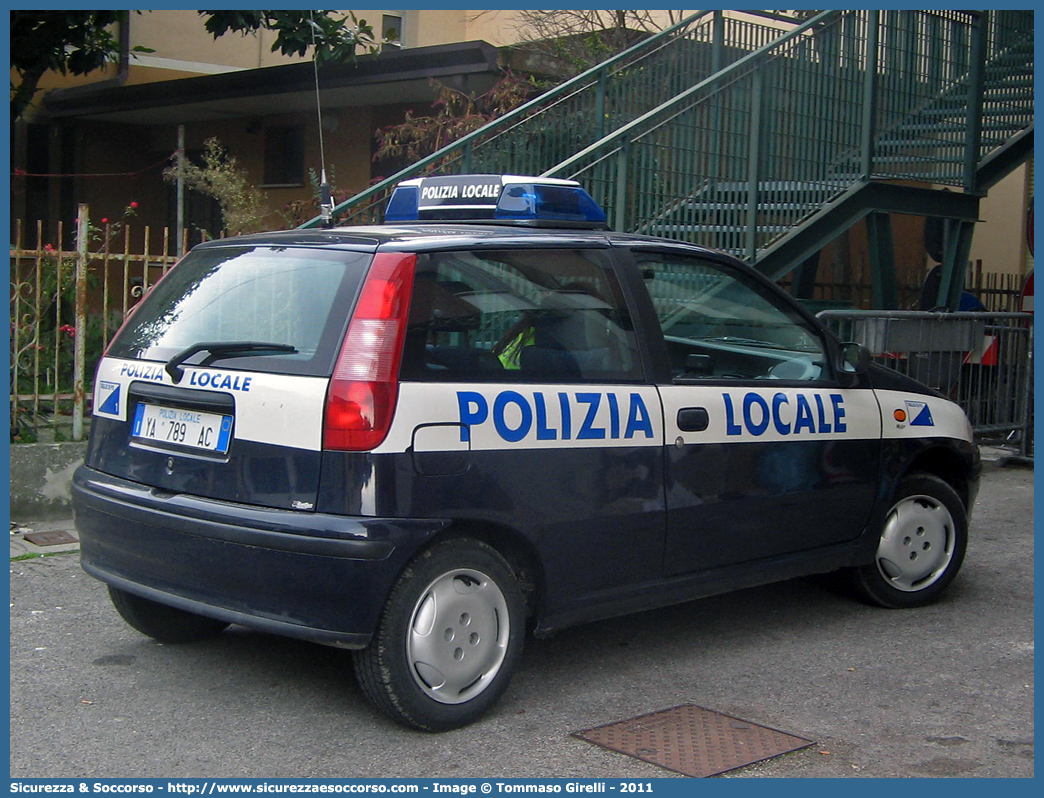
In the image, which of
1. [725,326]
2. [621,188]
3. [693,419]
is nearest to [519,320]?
[693,419]

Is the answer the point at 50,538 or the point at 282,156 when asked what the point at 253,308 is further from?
the point at 282,156

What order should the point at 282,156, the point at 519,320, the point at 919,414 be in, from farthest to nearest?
the point at 282,156 < the point at 919,414 < the point at 519,320

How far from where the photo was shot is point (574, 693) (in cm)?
447

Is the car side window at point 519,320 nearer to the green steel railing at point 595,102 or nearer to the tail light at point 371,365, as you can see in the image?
the tail light at point 371,365

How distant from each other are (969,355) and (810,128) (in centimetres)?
211

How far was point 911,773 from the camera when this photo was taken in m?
3.78

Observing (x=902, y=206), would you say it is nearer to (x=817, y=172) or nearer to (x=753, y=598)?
(x=817, y=172)

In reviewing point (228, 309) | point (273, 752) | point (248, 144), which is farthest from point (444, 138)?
point (273, 752)

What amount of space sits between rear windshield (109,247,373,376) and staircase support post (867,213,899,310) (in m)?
6.42

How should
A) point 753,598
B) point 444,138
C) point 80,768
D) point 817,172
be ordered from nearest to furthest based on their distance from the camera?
1. point 80,768
2. point 753,598
3. point 817,172
4. point 444,138

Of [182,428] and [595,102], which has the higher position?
[595,102]

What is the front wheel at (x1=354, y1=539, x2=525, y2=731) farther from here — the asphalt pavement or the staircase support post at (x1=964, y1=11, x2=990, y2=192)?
the staircase support post at (x1=964, y1=11, x2=990, y2=192)

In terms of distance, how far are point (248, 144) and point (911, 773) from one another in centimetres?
1493

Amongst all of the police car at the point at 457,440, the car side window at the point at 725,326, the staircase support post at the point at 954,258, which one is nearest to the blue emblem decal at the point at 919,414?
the police car at the point at 457,440
